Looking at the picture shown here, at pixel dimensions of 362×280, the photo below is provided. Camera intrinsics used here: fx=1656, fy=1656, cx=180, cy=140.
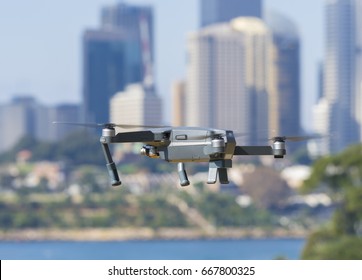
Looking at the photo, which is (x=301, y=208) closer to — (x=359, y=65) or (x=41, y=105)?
(x=41, y=105)

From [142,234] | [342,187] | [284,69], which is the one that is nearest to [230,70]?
[284,69]

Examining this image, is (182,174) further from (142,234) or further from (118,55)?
(118,55)

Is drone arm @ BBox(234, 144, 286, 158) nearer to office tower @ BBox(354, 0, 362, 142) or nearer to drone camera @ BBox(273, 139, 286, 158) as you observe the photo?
drone camera @ BBox(273, 139, 286, 158)

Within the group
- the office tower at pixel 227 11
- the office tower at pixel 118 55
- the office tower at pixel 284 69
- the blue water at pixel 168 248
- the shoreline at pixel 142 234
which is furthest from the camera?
the office tower at pixel 227 11

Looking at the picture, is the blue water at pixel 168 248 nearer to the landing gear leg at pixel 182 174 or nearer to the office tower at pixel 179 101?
the office tower at pixel 179 101

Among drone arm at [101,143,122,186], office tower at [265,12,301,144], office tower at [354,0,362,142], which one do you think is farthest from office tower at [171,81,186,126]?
drone arm at [101,143,122,186]

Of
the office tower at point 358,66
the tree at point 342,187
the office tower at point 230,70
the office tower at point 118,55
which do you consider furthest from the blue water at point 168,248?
the office tower at point 358,66
